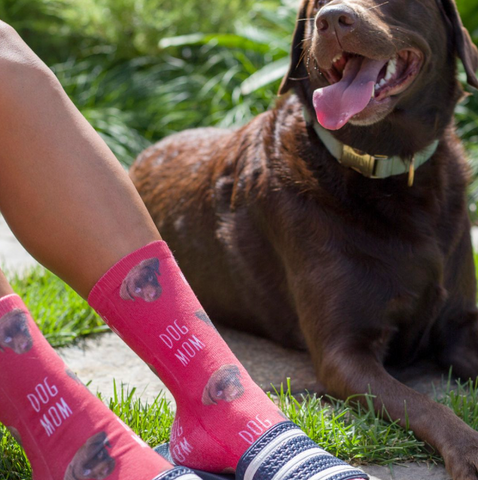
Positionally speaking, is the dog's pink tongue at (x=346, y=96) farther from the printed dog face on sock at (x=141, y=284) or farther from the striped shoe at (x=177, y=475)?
the striped shoe at (x=177, y=475)

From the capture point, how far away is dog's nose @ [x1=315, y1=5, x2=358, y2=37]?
226 cm

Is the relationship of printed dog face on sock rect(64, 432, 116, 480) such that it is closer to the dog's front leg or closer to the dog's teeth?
the dog's front leg

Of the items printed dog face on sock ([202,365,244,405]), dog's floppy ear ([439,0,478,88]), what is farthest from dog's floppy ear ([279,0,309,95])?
printed dog face on sock ([202,365,244,405])

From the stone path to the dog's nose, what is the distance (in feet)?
3.82

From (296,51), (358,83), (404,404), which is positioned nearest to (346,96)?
(358,83)

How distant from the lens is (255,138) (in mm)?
2826

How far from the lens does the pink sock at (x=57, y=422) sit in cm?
146

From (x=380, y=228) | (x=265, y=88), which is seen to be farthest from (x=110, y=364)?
(x=265, y=88)

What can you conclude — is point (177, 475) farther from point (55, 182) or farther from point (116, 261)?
point (55, 182)

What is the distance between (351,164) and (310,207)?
0.20 m

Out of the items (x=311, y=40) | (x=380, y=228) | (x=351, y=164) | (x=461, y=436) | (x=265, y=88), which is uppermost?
(x=311, y=40)

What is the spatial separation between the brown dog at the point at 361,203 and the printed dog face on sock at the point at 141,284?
0.81 metres

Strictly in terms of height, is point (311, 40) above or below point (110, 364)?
above

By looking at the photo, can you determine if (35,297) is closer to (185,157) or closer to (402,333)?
(185,157)
